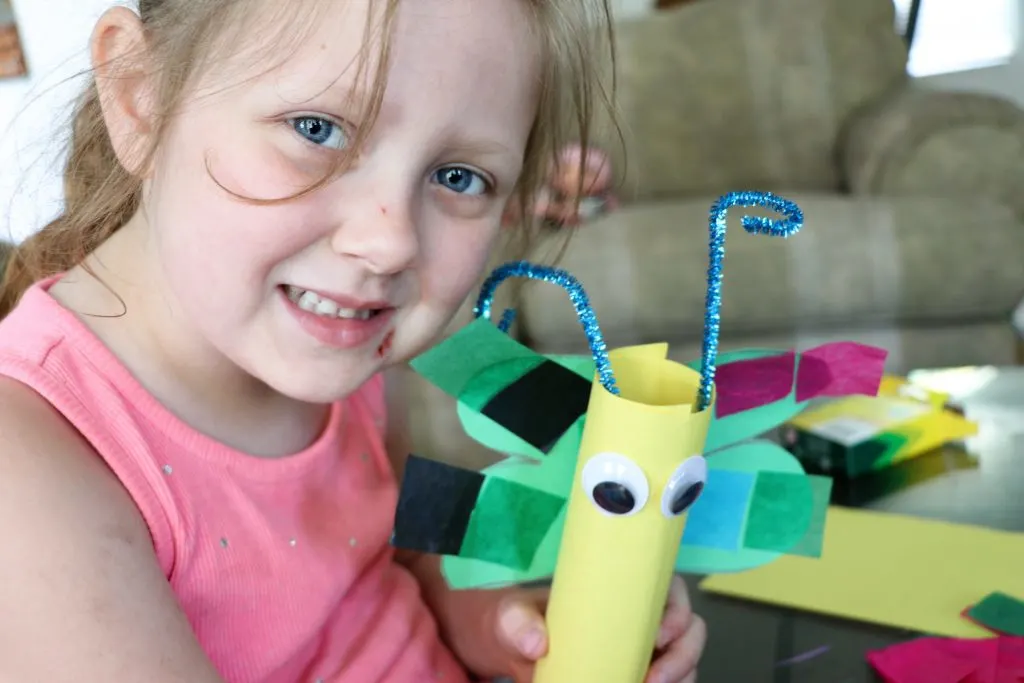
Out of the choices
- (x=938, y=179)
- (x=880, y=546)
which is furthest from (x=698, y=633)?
(x=938, y=179)

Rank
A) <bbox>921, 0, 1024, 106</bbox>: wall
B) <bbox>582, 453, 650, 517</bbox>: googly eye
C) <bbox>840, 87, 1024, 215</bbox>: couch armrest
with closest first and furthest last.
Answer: <bbox>582, 453, 650, 517</bbox>: googly eye → <bbox>840, 87, 1024, 215</bbox>: couch armrest → <bbox>921, 0, 1024, 106</bbox>: wall

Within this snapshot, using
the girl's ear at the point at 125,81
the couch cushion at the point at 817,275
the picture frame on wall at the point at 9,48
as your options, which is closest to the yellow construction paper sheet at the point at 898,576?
the girl's ear at the point at 125,81

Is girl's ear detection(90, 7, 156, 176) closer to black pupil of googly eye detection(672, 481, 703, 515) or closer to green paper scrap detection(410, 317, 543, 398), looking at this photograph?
green paper scrap detection(410, 317, 543, 398)

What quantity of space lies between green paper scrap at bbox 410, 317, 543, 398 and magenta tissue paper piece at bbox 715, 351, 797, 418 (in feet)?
0.32

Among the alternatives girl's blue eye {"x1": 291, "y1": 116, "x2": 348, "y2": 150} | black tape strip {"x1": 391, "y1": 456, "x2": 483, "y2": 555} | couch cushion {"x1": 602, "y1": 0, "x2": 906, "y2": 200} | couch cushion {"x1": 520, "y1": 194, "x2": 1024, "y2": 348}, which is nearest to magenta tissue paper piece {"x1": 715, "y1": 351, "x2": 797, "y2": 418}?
black tape strip {"x1": 391, "y1": 456, "x2": 483, "y2": 555}

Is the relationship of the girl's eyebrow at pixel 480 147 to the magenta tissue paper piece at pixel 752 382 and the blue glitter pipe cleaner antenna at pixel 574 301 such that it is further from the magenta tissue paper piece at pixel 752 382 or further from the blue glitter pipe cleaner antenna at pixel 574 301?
the magenta tissue paper piece at pixel 752 382

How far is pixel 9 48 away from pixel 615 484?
2.78 feet

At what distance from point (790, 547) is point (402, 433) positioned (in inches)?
15.8

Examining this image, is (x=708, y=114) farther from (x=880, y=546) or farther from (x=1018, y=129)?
(x=880, y=546)

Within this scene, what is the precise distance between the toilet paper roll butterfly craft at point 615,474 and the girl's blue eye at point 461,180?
8cm

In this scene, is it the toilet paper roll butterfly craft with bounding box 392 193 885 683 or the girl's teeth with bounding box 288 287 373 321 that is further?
the girl's teeth with bounding box 288 287 373 321

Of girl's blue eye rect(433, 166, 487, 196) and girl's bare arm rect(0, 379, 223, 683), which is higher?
girl's blue eye rect(433, 166, 487, 196)

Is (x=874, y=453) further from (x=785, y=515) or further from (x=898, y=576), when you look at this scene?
(x=785, y=515)

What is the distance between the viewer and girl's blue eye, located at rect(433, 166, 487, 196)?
0.58m
